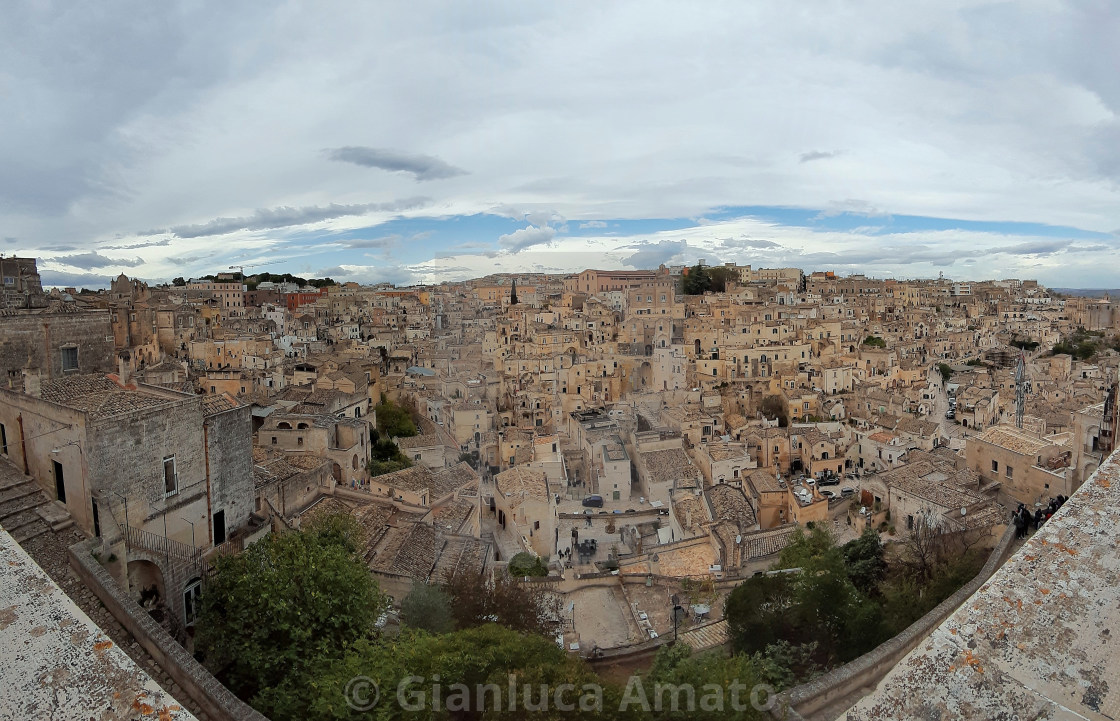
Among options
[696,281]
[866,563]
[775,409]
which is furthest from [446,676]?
[696,281]

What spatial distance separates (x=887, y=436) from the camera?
22594 millimetres

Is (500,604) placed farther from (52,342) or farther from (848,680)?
(52,342)

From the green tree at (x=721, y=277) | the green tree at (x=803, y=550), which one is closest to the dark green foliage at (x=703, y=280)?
the green tree at (x=721, y=277)

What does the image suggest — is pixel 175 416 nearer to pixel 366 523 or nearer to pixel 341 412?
pixel 366 523

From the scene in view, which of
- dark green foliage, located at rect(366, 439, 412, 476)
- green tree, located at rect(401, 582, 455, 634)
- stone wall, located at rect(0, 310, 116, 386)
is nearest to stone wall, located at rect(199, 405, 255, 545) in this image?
stone wall, located at rect(0, 310, 116, 386)

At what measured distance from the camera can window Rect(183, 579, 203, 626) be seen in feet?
23.5

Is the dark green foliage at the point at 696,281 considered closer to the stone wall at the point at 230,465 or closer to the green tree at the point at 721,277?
the green tree at the point at 721,277

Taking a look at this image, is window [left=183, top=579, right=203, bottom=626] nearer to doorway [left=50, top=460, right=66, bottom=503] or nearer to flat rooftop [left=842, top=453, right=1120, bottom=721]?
doorway [left=50, top=460, right=66, bottom=503]

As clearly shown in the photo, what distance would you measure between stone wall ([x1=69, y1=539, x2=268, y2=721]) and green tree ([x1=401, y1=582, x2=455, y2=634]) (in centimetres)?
278

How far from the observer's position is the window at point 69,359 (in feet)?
31.3


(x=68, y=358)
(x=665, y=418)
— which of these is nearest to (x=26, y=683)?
(x=68, y=358)

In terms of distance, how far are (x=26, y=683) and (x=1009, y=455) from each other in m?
15.1

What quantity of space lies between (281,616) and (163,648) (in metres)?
1.14

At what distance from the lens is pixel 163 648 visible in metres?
5.01
